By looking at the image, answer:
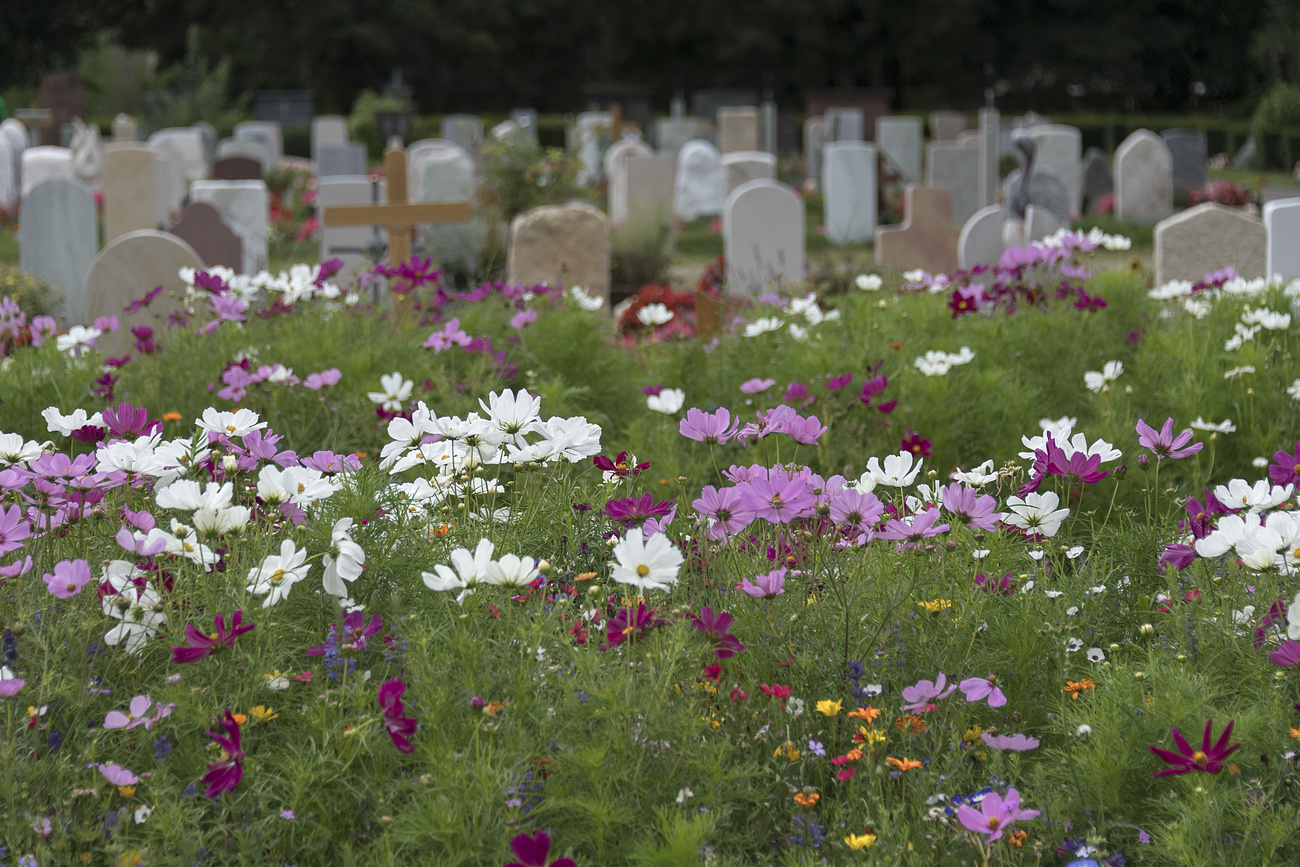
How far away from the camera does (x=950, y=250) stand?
9172 mm

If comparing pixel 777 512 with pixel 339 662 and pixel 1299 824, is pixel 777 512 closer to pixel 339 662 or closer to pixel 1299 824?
pixel 339 662

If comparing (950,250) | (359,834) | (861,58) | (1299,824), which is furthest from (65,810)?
(861,58)

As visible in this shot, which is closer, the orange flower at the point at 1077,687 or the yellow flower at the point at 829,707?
the yellow flower at the point at 829,707

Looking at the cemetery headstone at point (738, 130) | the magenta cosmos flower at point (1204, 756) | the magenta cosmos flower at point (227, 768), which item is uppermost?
the cemetery headstone at point (738, 130)

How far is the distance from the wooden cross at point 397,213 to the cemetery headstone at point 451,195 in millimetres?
2992

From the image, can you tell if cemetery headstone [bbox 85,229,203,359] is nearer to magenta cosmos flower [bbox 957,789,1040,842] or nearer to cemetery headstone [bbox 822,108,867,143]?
magenta cosmos flower [bbox 957,789,1040,842]

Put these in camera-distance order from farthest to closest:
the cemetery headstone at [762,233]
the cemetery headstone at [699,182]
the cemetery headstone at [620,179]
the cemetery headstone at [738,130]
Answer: the cemetery headstone at [738,130], the cemetery headstone at [699,182], the cemetery headstone at [620,179], the cemetery headstone at [762,233]


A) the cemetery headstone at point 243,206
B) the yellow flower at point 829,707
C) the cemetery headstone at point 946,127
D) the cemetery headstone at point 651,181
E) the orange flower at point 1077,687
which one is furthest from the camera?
the cemetery headstone at point 946,127

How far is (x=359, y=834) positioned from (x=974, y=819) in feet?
2.81

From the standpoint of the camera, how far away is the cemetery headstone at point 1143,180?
49.3ft

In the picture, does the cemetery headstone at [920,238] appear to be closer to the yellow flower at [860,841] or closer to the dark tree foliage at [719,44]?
the yellow flower at [860,841]

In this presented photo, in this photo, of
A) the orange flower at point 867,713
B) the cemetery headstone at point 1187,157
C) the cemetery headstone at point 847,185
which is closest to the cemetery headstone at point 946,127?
the cemetery headstone at point 1187,157

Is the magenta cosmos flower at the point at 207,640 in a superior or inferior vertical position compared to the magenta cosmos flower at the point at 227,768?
superior

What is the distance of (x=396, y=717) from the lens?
1.66m
